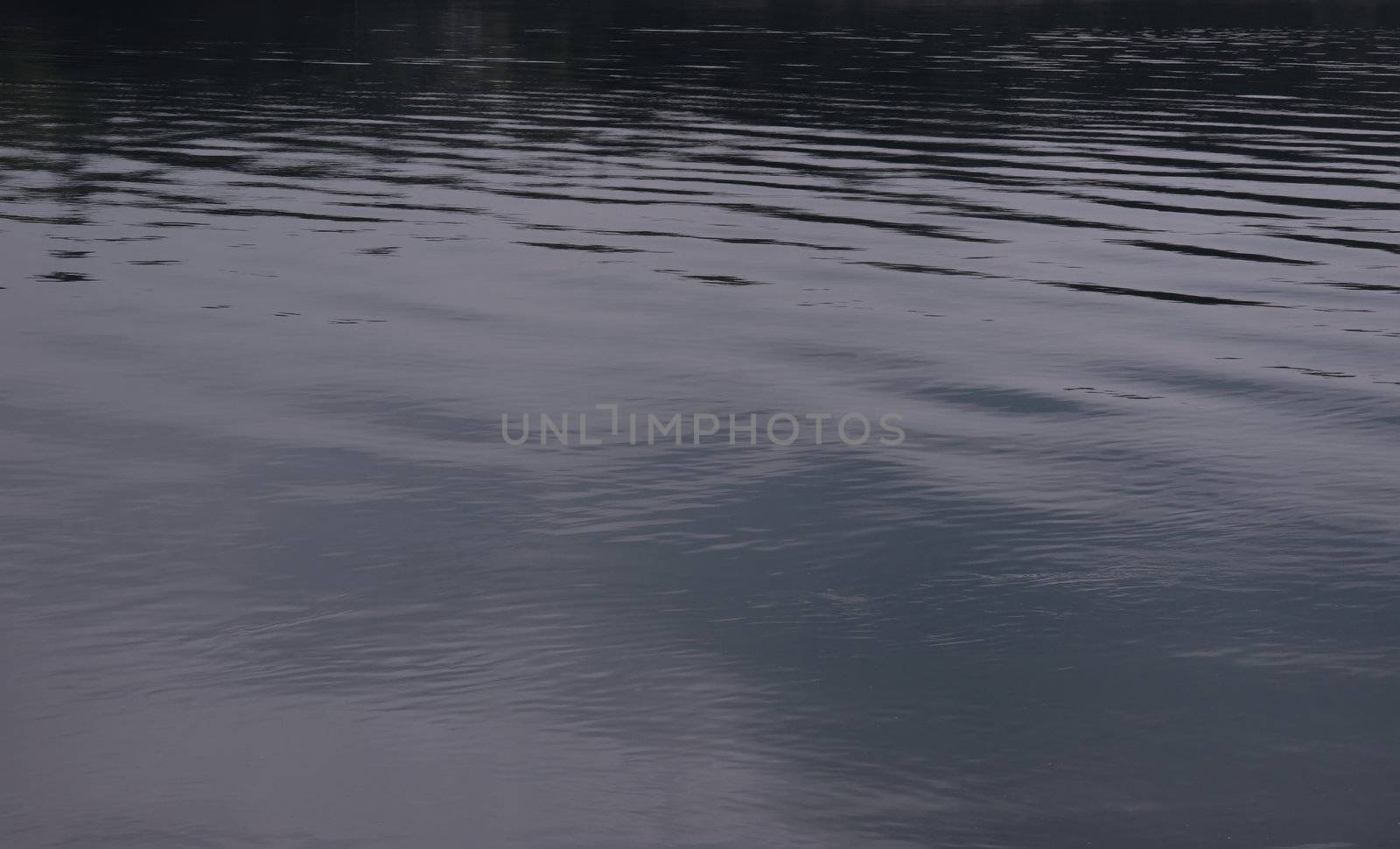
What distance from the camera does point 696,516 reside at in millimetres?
11555

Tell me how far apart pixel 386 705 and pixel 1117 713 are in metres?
3.28

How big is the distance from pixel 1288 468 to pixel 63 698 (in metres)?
7.84

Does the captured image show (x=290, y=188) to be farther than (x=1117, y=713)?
Yes

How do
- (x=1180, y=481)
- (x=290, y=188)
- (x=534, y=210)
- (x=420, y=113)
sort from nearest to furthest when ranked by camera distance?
(x=1180, y=481) < (x=534, y=210) < (x=290, y=188) < (x=420, y=113)

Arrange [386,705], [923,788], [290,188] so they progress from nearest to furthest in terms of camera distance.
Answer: [923,788] → [386,705] → [290,188]

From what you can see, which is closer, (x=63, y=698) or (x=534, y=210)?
(x=63, y=698)

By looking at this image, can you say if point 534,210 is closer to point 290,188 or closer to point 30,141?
point 290,188

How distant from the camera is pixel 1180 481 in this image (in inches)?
482

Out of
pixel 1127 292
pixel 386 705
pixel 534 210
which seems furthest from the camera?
pixel 534 210

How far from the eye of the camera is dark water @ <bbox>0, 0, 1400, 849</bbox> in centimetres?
793

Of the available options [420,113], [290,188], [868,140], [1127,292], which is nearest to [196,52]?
[420,113]

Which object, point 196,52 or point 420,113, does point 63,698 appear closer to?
point 420,113

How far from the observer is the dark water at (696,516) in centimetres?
793

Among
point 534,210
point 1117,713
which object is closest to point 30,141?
point 534,210
